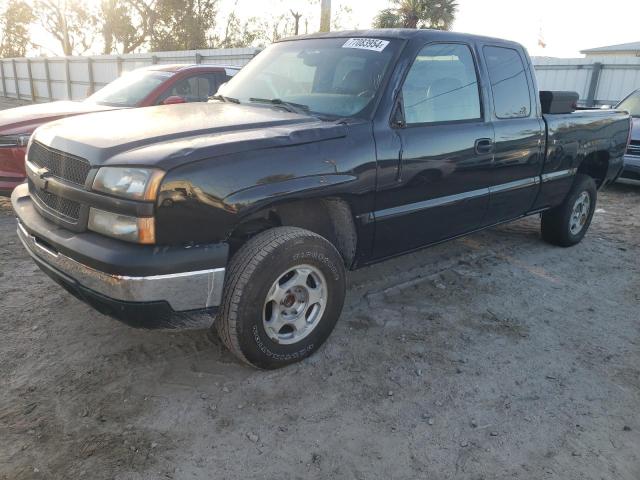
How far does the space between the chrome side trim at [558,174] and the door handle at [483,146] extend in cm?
98

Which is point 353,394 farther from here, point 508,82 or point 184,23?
point 184,23

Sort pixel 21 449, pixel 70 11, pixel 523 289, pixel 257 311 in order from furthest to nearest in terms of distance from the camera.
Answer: pixel 70 11 → pixel 523 289 → pixel 257 311 → pixel 21 449

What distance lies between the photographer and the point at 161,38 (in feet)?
119

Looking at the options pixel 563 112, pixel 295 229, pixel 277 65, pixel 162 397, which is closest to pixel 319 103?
pixel 277 65

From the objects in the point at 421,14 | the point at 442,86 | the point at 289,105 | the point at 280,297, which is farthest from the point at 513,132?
the point at 421,14

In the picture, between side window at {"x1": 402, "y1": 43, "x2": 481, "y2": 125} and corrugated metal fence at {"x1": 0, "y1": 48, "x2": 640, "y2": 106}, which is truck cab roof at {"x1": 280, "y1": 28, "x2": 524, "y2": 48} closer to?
side window at {"x1": 402, "y1": 43, "x2": 481, "y2": 125}

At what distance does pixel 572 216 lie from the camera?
5293 millimetres

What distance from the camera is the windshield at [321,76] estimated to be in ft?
10.8

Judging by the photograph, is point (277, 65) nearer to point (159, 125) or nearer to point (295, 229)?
point (159, 125)

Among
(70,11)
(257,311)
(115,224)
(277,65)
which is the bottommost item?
(257,311)

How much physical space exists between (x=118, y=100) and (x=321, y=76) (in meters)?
3.87

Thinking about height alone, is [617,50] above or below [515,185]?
above

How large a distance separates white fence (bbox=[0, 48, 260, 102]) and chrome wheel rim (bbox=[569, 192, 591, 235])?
1092 cm

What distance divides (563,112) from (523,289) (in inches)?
67.8
